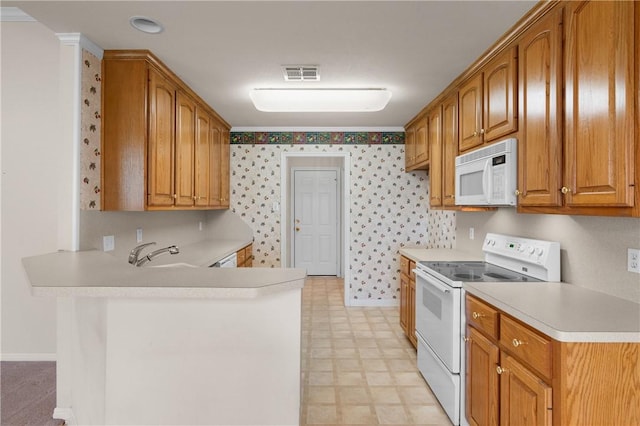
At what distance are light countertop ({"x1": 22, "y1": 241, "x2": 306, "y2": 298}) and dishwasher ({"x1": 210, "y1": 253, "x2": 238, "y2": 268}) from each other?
1246mm

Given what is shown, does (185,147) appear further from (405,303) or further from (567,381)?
(567,381)

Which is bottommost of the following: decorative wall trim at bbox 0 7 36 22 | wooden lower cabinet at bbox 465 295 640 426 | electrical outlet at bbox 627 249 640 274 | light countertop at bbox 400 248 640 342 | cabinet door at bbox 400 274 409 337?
cabinet door at bbox 400 274 409 337

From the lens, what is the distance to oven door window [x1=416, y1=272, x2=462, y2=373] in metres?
2.03

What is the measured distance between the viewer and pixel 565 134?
5.17ft

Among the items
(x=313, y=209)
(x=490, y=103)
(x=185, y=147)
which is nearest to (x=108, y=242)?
(x=185, y=147)

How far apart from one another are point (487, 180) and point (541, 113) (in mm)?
545

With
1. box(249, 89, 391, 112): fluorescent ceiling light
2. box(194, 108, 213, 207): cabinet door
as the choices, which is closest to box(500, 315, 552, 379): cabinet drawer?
box(249, 89, 391, 112): fluorescent ceiling light

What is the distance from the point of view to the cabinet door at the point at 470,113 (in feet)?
7.92

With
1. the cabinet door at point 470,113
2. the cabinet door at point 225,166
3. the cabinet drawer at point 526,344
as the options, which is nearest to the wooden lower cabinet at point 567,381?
the cabinet drawer at point 526,344

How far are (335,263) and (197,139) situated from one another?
374 centimetres

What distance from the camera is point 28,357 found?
2576 millimetres

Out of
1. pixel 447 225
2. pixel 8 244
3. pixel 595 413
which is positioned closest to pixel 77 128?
pixel 8 244

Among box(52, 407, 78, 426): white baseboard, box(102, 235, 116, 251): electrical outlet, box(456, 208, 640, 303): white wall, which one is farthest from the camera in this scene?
box(102, 235, 116, 251): electrical outlet

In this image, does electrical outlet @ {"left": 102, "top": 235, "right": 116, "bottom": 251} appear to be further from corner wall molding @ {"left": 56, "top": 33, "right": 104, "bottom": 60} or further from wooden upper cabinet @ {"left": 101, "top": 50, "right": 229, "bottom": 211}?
corner wall molding @ {"left": 56, "top": 33, "right": 104, "bottom": 60}
